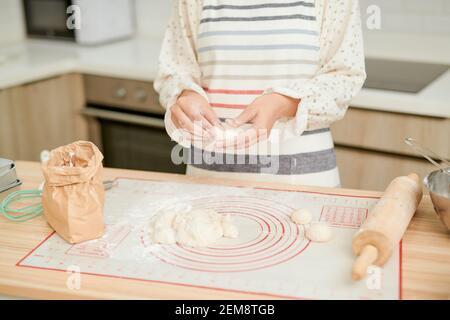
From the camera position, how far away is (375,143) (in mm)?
1721

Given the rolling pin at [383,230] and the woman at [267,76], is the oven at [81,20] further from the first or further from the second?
the rolling pin at [383,230]

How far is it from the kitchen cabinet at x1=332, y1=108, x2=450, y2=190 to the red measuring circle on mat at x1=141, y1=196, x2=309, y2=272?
721 millimetres

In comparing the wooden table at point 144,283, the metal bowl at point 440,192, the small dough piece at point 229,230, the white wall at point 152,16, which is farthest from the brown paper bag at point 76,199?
the white wall at point 152,16

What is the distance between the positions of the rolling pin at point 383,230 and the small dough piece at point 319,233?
6 cm

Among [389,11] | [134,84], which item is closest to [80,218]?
[134,84]

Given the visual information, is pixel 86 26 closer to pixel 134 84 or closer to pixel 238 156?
pixel 134 84

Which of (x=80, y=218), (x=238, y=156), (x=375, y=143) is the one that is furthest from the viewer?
(x=375, y=143)

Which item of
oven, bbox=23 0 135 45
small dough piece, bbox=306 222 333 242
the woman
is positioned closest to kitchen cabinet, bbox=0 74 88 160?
oven, bbox=23 0 135 45

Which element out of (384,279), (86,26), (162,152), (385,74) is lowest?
(162,152)

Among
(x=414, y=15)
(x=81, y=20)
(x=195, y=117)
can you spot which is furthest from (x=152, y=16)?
(x=195, y=117)

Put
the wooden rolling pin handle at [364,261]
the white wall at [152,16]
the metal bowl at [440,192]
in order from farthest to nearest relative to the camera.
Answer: the white wall at [152,16] < the metal bowl at [440,192] < the wooden rolling pin handle at [364,261]

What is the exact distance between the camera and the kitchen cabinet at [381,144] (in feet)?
5.34

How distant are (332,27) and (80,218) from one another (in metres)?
0.64

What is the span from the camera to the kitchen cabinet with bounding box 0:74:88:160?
2062 millimetres
